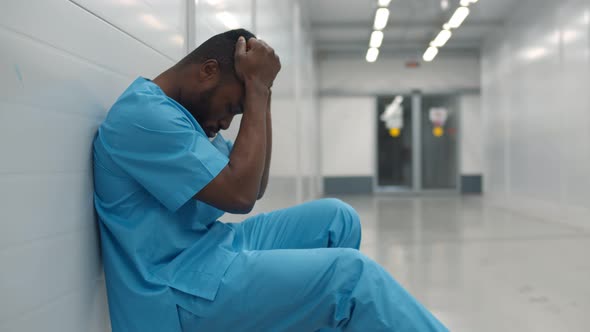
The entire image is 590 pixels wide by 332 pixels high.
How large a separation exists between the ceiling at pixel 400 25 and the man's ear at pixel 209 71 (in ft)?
19.2

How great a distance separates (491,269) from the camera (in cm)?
314

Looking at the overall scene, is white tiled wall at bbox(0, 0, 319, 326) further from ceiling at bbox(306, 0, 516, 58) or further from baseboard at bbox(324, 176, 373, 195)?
baseboard at bbox(324, 176, 373, 195)

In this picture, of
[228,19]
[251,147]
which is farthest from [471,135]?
[251,147]

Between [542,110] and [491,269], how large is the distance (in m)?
4.80

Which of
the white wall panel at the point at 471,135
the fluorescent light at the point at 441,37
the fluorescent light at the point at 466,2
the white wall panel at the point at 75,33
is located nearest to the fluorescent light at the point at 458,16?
the fluorescent light at the point at 466,2

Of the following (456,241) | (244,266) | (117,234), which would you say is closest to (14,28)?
(117,234)

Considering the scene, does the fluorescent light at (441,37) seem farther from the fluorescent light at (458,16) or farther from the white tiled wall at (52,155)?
the white tiled wall at (52,155)

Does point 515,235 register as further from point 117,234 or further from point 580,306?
point 117,234

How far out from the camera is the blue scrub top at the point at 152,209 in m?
0.97

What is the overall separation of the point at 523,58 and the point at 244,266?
815cm

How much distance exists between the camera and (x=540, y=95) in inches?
277

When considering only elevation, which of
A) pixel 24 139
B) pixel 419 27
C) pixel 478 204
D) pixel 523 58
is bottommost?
pixel 478 204

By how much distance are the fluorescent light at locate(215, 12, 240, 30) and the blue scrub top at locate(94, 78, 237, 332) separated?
1.27 meters

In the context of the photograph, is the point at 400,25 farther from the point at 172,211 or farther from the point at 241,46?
the point at 172,211
